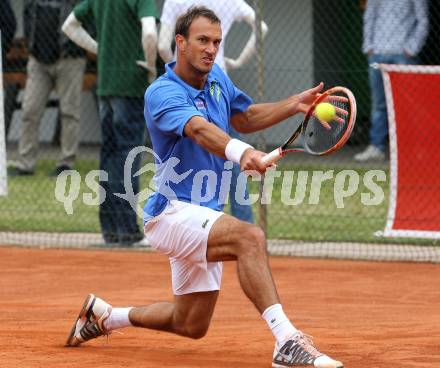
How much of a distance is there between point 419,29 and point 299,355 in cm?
826

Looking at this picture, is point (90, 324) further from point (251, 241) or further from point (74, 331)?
point (251, 241)

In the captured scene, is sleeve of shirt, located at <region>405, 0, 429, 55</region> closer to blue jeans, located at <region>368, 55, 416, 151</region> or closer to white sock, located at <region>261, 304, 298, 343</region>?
blue jeans, located at <region>368, 55, 416, 151</region>

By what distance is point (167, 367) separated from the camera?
6.39 metres

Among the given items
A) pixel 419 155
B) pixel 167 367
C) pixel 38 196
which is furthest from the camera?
pixel 38 196

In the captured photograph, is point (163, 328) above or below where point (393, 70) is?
below

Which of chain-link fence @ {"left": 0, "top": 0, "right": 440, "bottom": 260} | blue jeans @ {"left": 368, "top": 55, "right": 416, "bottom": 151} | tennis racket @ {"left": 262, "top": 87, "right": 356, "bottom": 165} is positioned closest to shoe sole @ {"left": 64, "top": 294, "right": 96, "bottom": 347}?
tennis racket @ {"left": 262, "top": 87, "right": 356, "bottom": 165}

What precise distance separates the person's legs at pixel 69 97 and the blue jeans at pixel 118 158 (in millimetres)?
3132

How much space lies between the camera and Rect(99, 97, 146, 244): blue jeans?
10922mm

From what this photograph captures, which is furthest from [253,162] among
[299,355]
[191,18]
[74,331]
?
[74,331]

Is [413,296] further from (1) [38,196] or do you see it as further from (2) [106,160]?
(1) [38,196]

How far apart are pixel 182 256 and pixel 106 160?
4.81m

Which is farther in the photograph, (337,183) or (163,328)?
(337,183)

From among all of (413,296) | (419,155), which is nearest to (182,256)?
(413,296)

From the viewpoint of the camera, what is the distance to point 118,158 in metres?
11.1
